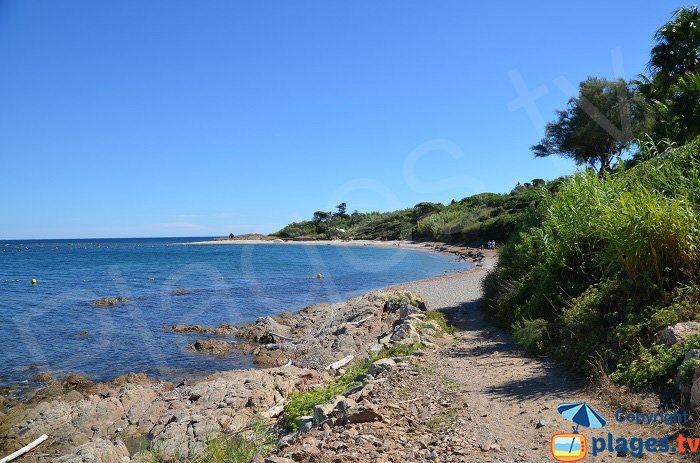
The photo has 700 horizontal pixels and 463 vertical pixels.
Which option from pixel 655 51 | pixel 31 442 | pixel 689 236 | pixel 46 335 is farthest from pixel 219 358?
pixel 655 51

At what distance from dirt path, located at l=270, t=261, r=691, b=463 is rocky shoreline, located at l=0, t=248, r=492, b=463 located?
8.66ft

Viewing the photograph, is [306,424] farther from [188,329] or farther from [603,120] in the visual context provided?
[603,120]

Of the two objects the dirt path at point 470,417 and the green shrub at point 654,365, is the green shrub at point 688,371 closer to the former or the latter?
the green shrub at point 654,365

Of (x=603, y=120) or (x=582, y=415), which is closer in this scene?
(x=582, y=415)

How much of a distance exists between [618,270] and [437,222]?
2689 inches

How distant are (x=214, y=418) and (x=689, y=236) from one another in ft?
26.4

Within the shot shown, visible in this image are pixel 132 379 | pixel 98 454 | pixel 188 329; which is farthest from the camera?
pixel 188 329

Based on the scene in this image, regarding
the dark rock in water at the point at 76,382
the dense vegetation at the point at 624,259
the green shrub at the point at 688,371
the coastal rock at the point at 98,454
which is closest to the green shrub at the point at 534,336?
the dense vegetation at the point at 624,259

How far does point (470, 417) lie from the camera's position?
5336mm

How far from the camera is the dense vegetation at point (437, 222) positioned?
2229 inches

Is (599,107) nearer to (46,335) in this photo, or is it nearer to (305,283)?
(305,283)

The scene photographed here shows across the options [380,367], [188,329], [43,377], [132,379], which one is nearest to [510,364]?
[380,367]

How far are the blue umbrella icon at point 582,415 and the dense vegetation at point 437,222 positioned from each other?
2538 centimetres

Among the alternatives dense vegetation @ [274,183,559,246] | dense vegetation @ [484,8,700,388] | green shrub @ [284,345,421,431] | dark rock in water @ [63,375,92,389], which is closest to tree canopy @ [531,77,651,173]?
dense vegetation @ [274,183,559,246]
